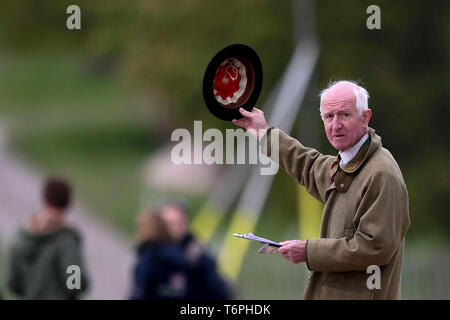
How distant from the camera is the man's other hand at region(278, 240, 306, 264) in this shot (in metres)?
3.93

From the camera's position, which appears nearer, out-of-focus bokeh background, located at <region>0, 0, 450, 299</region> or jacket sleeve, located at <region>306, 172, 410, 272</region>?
jacket sleeve, located at <region>306, 172, 410, 272</region>

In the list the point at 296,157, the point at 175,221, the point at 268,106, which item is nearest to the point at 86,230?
the point at 268,106

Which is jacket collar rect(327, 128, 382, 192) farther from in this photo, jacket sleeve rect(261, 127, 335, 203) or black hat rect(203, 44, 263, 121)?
black hat rect(203, 44, 263, 121)

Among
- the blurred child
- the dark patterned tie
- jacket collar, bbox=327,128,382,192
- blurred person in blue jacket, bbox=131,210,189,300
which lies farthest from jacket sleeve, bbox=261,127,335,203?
blurred person in blue jacket, bbox=131,210,189,300

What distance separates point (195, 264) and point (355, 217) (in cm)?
336

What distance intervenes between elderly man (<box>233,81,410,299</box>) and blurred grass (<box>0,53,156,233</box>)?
1636cm

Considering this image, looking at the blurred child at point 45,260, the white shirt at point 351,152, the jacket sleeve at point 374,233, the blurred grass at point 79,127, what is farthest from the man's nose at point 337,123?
the blurred grass at point 79,127

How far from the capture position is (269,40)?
17.7 m

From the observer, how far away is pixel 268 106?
16016mm

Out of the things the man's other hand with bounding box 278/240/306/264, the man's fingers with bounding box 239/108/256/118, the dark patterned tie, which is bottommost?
the man's other hand with bounding box 278/240/306/264

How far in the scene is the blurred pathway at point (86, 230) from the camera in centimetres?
1474

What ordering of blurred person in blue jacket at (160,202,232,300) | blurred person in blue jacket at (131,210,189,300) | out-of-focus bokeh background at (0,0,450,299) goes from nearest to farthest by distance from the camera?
blurred person in blue jacket at (131,210,189,300) < blurred person in blue jacket at (160,202,232,300) < out-of-focus bokeh background at (0,0,450,299)

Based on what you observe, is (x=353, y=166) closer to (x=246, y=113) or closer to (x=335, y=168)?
(x=335, y=168)
